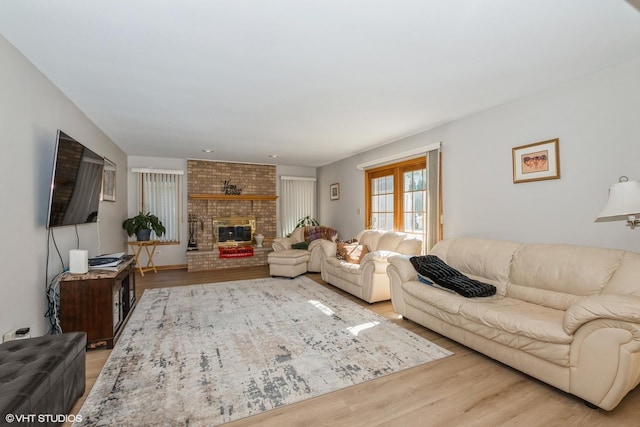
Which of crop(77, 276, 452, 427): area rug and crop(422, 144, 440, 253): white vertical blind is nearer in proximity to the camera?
crop(77, 276, 452, 427): area rug

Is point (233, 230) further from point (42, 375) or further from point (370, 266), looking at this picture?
point (42, 375)

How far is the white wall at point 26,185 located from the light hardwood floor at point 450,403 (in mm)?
751

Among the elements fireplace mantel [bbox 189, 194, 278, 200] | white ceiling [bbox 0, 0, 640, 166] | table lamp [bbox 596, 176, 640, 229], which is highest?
white ceiling [bbox 0, 0, 640, 166]

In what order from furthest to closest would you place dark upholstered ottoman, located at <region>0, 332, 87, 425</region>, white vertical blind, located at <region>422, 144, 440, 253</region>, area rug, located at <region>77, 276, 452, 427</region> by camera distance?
white vertical blind, located at <region>422, 144, 440, 253</region> → area rug, located at <region>77, 276, 452, 427</region> → dark upholstered ottoman, located at <region>0, 332, 87, 425</region>

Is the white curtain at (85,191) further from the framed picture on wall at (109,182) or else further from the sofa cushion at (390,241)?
the sofa cushion at (390,241)

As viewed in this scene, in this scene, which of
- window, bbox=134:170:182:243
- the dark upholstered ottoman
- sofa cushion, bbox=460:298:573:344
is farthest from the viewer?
window, bbox=134:170:182:243

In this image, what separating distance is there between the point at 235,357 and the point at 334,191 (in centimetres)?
488

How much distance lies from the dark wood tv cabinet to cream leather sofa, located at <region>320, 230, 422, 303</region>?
2.84m

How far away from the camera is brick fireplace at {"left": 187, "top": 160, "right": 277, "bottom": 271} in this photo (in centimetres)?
646

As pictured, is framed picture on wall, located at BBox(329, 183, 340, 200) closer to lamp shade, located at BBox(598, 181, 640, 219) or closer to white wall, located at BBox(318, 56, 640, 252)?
white wall, located at BBox(318, 56, 640, 252)

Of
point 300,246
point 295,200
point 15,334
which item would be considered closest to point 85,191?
point 15,334

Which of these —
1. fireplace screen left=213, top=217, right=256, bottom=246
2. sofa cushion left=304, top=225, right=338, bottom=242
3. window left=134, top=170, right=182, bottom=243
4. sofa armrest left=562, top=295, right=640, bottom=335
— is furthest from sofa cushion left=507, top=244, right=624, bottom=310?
window left=134, top=170, right=182, bottom=243

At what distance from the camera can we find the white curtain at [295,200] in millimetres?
7516

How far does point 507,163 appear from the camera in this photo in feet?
10.7
